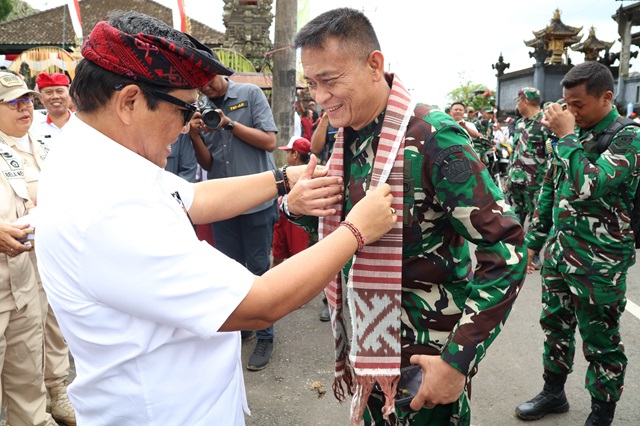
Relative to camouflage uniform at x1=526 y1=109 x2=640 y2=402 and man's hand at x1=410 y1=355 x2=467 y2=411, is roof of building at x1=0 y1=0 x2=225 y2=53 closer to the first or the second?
camouflage uniform at x1=526 y1=109 x2=640 y2=402

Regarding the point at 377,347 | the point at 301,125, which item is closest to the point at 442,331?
the point at 377,347

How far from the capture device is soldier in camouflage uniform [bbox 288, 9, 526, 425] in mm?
1626

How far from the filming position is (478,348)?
5.31ft

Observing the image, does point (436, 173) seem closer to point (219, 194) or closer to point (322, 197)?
point (322, 197)

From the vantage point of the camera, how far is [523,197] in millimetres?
7613

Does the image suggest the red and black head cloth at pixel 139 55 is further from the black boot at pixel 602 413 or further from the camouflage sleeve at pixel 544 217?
the black boot at pixel 602 413

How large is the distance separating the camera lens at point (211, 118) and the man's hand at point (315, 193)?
2054 millimetres

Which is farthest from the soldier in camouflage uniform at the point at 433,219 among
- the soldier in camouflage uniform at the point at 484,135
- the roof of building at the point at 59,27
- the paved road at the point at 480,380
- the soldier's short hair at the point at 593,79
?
the roof of building at the point at 59,27

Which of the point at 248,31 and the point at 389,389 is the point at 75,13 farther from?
the point at 248,31

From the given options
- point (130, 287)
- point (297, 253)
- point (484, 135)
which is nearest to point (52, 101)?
point (297, 253)

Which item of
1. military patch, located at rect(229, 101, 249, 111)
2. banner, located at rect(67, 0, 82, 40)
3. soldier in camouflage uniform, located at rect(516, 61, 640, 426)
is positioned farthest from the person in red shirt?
banner, located at rect(67, 0, 82, 40)

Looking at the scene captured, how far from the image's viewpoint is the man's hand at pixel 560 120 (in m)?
2.98

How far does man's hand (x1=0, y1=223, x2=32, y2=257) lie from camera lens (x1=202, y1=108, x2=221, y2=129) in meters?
1.55

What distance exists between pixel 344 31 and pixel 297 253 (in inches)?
31.8
